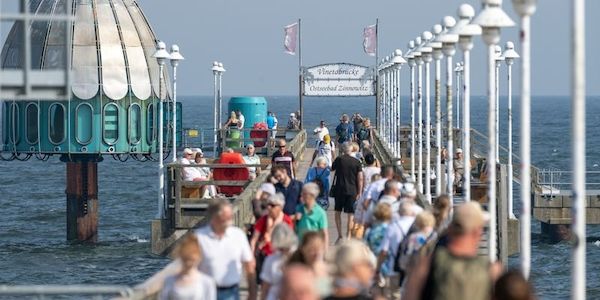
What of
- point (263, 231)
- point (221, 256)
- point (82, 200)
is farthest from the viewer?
point (82, 200)

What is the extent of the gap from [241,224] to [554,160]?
75407mm

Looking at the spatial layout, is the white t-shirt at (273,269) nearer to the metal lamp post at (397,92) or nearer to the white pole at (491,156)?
the white pole at (491,156)

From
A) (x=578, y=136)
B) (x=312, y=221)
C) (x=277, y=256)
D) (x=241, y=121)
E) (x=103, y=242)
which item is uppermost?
(x=241, y=121)

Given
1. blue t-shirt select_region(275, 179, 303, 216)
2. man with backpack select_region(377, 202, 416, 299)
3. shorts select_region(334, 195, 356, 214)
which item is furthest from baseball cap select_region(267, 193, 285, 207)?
shorts select_region(334, 195, 356, 214)

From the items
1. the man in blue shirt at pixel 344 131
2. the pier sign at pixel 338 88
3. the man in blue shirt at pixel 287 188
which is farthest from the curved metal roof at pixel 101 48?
the man in blue shirt at pixel 287 188

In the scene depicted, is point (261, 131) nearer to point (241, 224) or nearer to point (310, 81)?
point (310, 81)

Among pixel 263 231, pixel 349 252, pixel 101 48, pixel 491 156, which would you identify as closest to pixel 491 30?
pixel 491 156

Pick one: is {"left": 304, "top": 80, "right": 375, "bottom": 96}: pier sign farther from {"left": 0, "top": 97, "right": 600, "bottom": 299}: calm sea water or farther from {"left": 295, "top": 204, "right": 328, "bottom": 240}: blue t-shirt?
{"left": 295, "top": 204, "right": 328, "bottom": 240}: blue t-shirt

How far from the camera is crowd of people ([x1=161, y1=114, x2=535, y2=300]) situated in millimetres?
10781

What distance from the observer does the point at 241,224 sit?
24.3m

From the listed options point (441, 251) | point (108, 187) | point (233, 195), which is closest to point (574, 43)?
point (441, 251)

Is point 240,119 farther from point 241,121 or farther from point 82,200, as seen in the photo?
point 82,200

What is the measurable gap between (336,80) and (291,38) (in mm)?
8977

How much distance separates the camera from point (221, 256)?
14594 mm
